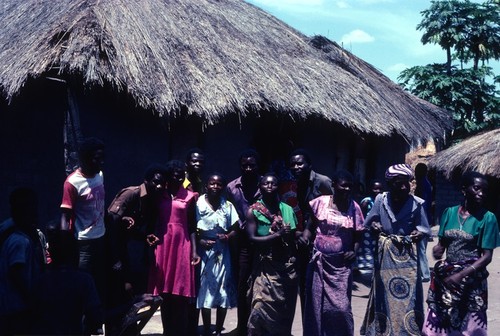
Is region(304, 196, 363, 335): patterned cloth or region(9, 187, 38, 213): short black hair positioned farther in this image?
region(304, 196, 363, 335): patterned cloth

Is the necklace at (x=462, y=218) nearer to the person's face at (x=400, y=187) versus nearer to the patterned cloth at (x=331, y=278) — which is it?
the person's face at (x=400, y=187)

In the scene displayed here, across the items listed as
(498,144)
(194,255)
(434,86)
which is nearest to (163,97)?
(194,255)

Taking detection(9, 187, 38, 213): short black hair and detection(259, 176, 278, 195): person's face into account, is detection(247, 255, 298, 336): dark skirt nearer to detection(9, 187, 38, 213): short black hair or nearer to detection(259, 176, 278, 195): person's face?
detection(259, 176, 278, 195): person's face

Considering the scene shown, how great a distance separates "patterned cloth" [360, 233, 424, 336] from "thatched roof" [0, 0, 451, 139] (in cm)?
278

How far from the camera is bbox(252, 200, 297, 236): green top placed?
191 inches

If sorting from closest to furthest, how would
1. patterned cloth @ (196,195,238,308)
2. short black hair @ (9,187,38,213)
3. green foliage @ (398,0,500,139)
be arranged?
short black hair @ (9,187,38,213)
patterned cloth @ (196,195,238,308)
green foliage @ (398,0,500,139)

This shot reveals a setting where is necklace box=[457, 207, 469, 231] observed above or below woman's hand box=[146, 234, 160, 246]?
above

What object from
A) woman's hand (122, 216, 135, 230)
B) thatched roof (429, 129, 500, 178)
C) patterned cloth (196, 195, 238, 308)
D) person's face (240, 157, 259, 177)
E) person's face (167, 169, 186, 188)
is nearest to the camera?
woman's hand (122, 216, 135, 230)

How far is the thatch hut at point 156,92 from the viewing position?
6.30m

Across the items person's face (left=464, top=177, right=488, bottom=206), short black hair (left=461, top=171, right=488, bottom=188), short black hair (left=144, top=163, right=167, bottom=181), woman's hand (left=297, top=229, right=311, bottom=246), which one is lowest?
woman's hand (left=297, top=229, right=311, bottom=246)

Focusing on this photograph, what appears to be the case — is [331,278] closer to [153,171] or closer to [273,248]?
[273,248]

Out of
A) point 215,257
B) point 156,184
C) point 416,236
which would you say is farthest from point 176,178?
point 416,236

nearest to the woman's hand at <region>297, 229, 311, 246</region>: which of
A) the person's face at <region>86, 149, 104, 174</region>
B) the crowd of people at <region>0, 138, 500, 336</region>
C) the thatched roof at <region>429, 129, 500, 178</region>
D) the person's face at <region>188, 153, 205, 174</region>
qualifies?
the crowd of people at <region>0, 138, 500, 336</region>

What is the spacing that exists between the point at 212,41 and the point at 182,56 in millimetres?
911
